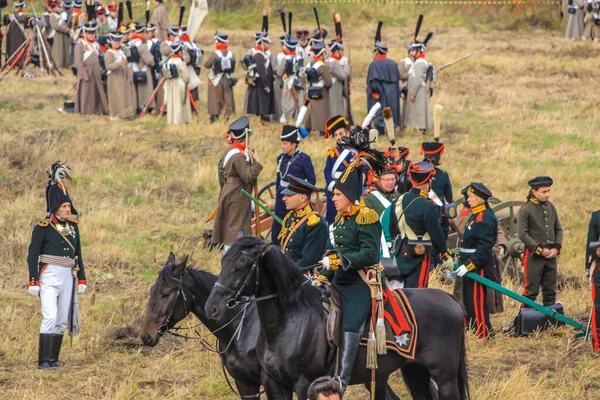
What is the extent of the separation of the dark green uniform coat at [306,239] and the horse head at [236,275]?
3.28 feet

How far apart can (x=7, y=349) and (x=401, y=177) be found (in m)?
4.86

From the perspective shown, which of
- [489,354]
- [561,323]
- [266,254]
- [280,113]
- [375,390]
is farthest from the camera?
[280,113]

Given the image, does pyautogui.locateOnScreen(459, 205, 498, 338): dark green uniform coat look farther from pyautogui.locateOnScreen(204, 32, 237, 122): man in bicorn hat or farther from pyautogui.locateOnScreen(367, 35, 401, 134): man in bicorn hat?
pyautogui.locateOnScreen(204, 32, 237, 122): man in bicorn hat

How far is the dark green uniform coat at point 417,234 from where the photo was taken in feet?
Answer: 29.0

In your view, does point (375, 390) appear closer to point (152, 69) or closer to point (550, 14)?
point (152, 69)

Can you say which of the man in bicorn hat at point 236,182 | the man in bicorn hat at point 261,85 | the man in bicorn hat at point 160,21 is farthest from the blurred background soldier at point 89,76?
the man in bicorn hat at point 236,182

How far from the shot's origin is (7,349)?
30.5 ft

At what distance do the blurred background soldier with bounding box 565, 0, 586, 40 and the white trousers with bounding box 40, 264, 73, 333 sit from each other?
24451 millimetres

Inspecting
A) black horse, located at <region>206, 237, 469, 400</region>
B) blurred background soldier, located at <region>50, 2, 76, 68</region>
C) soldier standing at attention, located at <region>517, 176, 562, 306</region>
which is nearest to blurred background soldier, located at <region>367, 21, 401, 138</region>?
soldier standing at attention, located at <region>517, 176, 562, 306</region>

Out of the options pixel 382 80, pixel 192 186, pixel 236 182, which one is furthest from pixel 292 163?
pixel 382 80

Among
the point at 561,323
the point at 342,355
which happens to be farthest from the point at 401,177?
the point at 342,355

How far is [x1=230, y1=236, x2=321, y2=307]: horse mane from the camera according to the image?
662 cm

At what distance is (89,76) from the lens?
20.3 metres

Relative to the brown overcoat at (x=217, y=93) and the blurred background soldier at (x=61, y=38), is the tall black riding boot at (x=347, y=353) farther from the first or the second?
the blurred background soldier at (x=61, y=38)
